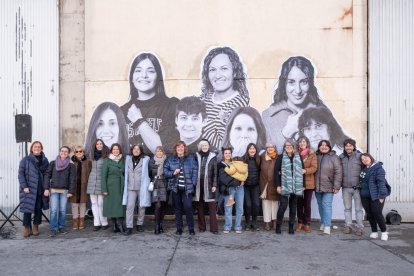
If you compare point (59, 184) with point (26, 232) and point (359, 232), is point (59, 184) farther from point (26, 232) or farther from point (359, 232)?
point (359, 232)

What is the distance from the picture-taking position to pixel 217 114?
28.7 feet

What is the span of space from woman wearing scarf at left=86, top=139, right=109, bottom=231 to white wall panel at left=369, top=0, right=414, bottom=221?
6.37 m

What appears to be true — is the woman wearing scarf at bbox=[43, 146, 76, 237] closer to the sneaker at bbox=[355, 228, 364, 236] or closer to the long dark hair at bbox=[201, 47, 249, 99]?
the long dark hair at bbox=[201, 47, 249, 99]

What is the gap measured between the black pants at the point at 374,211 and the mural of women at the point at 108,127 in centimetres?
559

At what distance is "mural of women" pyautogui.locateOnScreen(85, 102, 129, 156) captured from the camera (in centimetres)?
880

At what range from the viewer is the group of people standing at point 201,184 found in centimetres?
728

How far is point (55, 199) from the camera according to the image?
7410 millimetres

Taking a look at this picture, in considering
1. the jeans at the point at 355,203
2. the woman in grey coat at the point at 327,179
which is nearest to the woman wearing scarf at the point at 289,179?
the woman in grey coat at the point at 327,179

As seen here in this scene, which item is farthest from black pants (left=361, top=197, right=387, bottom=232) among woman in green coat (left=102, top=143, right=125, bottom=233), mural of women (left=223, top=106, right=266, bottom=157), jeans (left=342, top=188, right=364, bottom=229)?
woman in green coat (left=102, top=143, right=125, bottom=233)

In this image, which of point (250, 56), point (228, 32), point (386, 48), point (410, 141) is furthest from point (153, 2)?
point (410, 141)

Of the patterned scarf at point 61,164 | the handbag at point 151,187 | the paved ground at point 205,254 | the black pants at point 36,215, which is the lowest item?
the paved ground at point 205,254

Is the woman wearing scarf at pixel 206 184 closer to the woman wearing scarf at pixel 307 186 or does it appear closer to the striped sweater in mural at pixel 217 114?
the striped sweater in mural at pixel 217 114

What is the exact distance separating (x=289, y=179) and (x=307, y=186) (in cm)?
54

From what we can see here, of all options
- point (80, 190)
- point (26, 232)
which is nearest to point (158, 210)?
point (80, 190)
